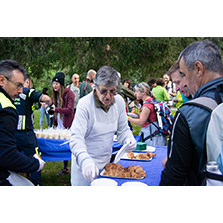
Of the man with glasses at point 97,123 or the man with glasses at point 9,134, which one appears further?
the man with glasses at point 97,123

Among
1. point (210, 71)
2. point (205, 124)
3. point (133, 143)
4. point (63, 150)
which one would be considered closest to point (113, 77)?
point (133, 143)

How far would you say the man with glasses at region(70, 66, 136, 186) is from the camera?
183 cm

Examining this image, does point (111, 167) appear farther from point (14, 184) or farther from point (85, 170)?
point (14, 184)

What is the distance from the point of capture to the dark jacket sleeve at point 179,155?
1075mm

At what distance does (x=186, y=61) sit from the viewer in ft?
3.91

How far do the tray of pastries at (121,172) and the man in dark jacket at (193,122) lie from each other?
2.36 ft

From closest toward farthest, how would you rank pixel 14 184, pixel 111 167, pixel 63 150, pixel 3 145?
pixel 3 145
pixel 14 184
pixel 111 167
pixel 63 150

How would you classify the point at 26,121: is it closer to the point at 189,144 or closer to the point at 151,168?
the point at 151,168

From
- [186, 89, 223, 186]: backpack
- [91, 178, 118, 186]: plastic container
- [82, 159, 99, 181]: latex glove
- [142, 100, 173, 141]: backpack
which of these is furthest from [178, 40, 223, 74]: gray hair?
[142, 100, 173, 141]: backpack

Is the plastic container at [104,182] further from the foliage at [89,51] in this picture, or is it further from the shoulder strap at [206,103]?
the foliage at [89,51]

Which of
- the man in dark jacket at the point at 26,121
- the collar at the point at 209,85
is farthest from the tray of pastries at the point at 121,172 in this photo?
the man in dark jacket at the point at 26,121

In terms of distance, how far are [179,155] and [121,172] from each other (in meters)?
0.94

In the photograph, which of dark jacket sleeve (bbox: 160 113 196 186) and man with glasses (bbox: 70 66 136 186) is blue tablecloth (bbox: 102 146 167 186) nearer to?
man with glasses (bbox: 70 66 136 186)

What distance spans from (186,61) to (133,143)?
3.70 ft
